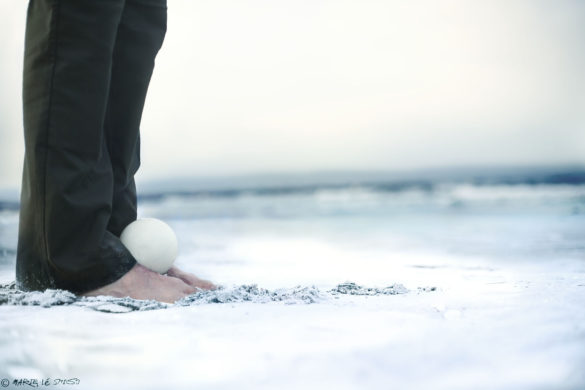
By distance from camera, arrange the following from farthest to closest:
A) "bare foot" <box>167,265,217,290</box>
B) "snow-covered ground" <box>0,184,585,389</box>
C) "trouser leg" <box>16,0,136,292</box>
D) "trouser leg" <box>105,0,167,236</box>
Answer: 1. "bare foot" <box>167,265,217,290</box>
2. "trouser leg" <box>105,0,167,236</box>
3. "trouser leg" <box>16,0,136,292</box>
4. "snow-covered ground" <box>0,184,585,389</box>

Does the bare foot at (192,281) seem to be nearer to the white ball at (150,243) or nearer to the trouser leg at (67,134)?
the white ball at (150,243)

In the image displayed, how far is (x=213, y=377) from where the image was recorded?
0.91 meters

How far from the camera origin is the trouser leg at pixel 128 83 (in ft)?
5.40

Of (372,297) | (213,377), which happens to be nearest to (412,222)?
(372,297)

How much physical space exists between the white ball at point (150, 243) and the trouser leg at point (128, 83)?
0.07 metres

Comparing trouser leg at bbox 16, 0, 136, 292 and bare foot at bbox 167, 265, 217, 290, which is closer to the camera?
trouser leg at bbox 16, 0, 136, 292

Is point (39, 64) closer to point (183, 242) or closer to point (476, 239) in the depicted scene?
point (183, 242)

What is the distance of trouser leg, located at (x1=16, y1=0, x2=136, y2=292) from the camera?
55.1 inches

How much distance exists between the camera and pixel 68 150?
1.43 m

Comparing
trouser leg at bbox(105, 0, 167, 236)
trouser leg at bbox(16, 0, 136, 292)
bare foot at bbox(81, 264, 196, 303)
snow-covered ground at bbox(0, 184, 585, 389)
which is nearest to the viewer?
snow-covered ground at bbox(0, 184, 585, 389)

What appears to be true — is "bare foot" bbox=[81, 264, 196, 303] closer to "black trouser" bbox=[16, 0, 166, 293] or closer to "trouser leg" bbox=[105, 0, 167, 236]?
"black trouser" bbox=[16, 0, 166, 293]

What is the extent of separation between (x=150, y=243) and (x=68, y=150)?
1.22ft

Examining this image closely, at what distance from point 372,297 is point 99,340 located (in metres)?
0.78

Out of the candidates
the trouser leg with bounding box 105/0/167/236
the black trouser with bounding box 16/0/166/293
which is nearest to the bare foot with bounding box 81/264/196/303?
the black trouser with bounding box 16/0/166/293
